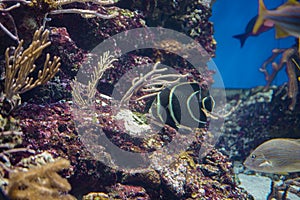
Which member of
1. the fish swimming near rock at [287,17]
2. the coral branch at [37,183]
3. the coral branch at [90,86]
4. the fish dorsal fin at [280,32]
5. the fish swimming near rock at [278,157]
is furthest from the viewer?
the coral branch at [90,86]

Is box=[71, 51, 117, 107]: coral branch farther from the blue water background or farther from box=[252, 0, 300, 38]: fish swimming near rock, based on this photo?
the blue water background

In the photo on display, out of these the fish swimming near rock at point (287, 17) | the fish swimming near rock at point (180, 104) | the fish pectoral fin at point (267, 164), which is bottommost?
the fish pectoral fin at point (267, 164)

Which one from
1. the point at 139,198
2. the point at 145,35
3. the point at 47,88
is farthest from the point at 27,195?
the point at 145,35

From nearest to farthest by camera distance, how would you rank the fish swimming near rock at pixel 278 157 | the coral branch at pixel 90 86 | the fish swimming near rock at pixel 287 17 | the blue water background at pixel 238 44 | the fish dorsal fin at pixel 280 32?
the fish swimming near rock at pixel 287 17, the fish dorsal fin at pixel 280 32, the fish swimming near rock at pixel 278 157, the coral branch at pixel 90 86, the blue water background at pixel 238 44

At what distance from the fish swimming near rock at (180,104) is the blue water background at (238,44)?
28.9ft

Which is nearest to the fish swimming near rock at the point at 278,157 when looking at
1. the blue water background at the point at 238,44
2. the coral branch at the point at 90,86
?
the coral branch at the point at 90,86

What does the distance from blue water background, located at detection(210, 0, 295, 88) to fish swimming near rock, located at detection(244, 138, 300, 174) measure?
888cm

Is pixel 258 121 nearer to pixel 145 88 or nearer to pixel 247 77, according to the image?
pixel 145 88

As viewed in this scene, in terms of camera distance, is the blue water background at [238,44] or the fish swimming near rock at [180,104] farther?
the blue water background at [238,44]

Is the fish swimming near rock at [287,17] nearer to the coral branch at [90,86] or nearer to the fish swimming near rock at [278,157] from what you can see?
the fish swimming near rock at [278,157]

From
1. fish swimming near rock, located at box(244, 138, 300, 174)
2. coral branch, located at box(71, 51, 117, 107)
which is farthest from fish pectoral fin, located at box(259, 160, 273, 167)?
coral branch, located at box(71, 51, 117, 107)

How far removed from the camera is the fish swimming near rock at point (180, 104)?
3021 mm

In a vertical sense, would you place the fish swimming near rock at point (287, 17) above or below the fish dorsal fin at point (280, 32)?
above

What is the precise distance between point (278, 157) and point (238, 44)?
30.2ft
